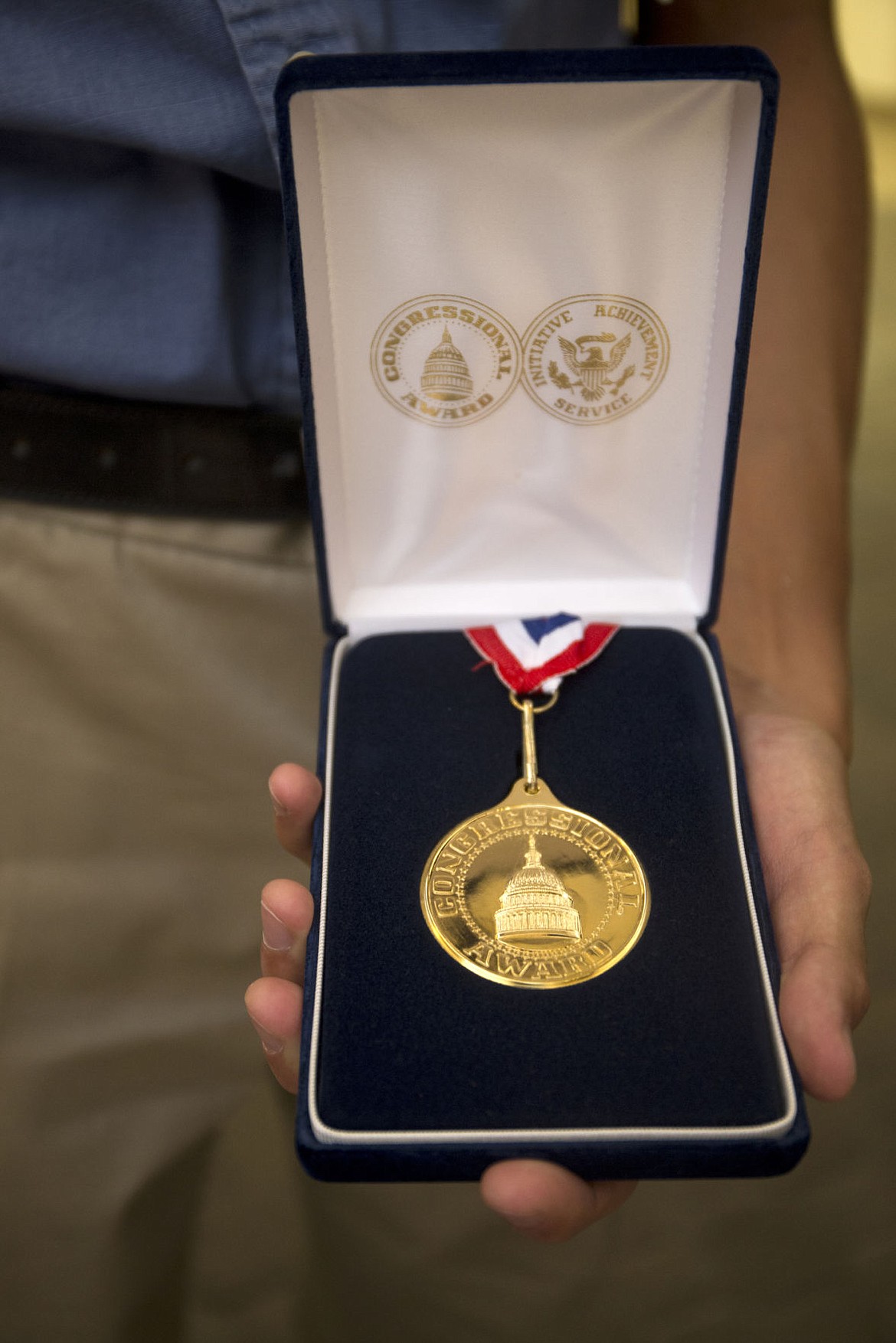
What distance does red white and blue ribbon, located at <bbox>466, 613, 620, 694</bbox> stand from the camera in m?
1.20

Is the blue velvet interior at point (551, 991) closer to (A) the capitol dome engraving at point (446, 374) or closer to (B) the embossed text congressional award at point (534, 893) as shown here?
(B) the embossed text congressional award at point (534, 893)

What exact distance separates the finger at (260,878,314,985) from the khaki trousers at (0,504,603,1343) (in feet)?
1.38

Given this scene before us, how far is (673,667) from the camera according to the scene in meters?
1.25

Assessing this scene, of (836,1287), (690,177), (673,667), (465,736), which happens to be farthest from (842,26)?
(836,1287)

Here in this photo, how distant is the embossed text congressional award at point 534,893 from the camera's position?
38.8 inches

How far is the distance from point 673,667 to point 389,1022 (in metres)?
0.57

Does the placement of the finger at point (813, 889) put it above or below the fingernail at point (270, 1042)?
above

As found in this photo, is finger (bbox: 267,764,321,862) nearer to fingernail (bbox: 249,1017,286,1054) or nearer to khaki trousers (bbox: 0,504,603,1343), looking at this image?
fingernail (bbox: 249,1017,286,1054)

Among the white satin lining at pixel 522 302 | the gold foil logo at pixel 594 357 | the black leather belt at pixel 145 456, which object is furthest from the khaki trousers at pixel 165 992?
the gold foil logo at pixel 594 357

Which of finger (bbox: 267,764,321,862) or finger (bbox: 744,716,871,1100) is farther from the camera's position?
finger (bbox: 267,764,321,862)

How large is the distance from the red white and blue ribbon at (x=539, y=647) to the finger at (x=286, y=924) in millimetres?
372

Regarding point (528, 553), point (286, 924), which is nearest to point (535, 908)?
point (286, 924)

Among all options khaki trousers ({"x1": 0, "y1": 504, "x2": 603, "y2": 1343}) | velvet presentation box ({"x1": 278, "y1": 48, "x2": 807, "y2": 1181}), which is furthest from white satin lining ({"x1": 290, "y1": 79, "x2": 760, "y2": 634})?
khaki trousers ({"x1": 0, "y1": 504, "x2": 603, "y2": 1343})

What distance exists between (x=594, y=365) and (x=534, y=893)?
0.64 m
